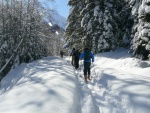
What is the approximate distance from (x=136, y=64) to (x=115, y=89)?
6.96m

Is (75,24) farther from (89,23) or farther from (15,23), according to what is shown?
(15,23)

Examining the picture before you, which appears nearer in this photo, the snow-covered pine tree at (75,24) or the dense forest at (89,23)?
the dense forest at (89,23)

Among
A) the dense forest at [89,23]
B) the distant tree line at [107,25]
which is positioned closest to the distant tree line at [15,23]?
the dense forest at [89,23]

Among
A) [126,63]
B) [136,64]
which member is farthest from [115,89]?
[126,63]

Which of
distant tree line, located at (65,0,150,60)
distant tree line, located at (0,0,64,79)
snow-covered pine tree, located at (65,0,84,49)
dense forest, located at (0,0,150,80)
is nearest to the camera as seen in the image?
distant tree line, located at (65,0,150,60)

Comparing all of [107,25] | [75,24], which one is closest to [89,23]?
[107,25]

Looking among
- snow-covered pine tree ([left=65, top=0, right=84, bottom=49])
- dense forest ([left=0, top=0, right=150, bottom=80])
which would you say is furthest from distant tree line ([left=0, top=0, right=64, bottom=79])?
snow-covered pine tree ([left=65, top=0, right=84, bottom=49])

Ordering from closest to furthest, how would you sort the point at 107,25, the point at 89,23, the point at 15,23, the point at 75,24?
the point at 107,25
the point at 89,23
the point at 15,23
the point at 75,24

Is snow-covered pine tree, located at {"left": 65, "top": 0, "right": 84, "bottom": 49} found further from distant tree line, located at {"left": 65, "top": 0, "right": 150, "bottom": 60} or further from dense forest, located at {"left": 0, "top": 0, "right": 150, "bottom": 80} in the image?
distant tree line, located at {"left": 65, "top": 0, "right": 150, "bottom": 60}

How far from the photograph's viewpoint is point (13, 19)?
93.8 ft

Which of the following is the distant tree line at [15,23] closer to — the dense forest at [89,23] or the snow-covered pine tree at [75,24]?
the dense forest at [89,23]

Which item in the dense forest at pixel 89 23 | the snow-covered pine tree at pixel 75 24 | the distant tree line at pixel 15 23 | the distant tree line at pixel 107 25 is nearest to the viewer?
the distant tree line at pixel 107 25

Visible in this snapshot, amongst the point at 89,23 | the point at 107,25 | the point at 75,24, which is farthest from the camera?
the point at 75,24

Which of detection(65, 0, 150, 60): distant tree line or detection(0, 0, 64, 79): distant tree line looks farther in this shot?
detection(0, 0, 64, 79): distant tree line
